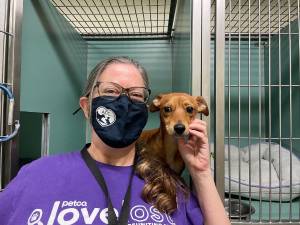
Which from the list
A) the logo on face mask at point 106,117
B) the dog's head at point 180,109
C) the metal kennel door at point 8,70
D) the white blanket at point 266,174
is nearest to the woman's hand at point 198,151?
the dog's head at point 180,109

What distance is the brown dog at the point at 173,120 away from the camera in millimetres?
1021

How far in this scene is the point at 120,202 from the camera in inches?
31.9


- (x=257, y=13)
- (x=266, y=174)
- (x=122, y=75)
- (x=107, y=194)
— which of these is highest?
(x=257, y=13)

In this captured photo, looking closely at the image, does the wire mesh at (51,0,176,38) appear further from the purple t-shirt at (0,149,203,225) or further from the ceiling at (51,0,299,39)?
the purple t-shirt at (0,149,203,225)

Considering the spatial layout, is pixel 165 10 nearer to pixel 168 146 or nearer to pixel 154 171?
pixel 168 146

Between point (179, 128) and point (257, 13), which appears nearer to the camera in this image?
point (179, 128)

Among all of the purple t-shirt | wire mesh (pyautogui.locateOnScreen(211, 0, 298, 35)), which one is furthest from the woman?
wire mesh (pyautogui.locateOnScreen(211, 0, 298, 35))

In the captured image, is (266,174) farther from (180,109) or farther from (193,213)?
(193,213)

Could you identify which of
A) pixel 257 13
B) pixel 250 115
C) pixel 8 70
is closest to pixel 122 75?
pixel 8 70

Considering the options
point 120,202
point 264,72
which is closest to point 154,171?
point 120,202

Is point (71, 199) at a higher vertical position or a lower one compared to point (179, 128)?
lower

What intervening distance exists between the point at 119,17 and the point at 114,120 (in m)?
1.66

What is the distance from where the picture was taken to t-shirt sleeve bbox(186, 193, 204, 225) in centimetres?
85

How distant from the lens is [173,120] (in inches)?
41.5
